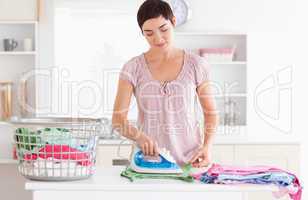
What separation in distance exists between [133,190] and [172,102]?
55cm

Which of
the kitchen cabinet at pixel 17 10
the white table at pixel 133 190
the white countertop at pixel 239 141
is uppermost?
the kitchen cabinet at pixel 17 10

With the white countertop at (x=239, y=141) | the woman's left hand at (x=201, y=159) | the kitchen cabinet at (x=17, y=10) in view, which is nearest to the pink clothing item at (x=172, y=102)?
the woman's left hand at (x=201, y=159)

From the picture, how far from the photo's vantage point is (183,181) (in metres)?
1.94

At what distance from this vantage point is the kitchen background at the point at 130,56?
432 cm

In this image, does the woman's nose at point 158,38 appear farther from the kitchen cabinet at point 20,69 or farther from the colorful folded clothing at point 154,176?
the kitchen cabinet at point 20,69

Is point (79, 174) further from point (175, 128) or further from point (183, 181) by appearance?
point (175, 128)

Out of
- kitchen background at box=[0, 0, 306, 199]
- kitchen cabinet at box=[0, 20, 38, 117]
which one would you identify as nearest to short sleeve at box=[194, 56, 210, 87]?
kitchen background at box=[0, 0, 306, 199]

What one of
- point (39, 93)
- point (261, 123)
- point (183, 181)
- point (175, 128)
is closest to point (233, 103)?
point (261, 123)

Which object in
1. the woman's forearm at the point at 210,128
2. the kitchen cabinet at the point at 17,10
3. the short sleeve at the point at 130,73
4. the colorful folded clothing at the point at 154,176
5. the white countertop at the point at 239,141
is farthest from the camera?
the kitchen cabinet at the point at 17,10

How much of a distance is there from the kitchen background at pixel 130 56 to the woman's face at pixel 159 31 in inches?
76.4

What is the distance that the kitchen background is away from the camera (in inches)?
170

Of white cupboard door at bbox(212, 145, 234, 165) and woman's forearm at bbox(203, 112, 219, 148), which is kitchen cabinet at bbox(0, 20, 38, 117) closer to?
white cupboard door at bbox(212, 145, 234, 165)

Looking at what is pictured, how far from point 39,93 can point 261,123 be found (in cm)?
170

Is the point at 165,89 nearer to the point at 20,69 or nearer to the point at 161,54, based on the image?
the point at 161,54
